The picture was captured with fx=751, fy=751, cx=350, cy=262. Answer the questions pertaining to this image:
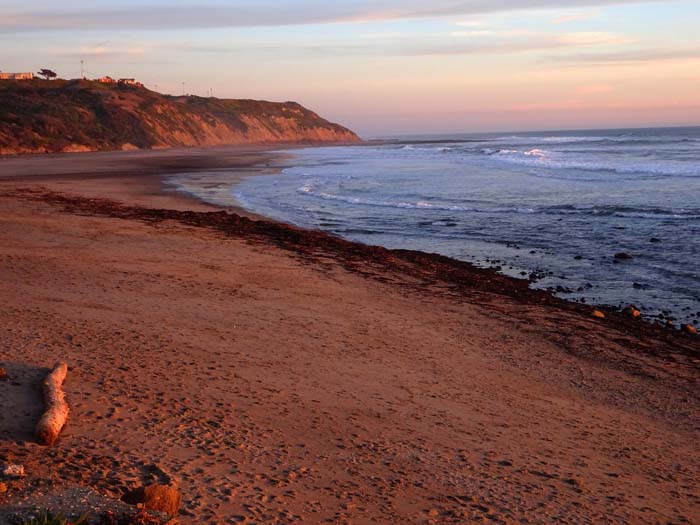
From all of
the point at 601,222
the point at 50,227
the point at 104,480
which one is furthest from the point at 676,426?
the point at 601,222

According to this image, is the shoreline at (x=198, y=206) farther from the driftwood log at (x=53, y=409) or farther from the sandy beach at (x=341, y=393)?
the driftwood log at (x=53, y=409)

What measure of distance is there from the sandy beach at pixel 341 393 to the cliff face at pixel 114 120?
215 feet

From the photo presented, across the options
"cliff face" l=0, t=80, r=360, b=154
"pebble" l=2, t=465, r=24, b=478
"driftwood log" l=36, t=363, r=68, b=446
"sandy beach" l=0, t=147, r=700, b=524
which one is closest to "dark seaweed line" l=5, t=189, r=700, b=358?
"sandy beach" l=0, t=147, r=700, b=524

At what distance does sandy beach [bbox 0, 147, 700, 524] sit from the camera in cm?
515

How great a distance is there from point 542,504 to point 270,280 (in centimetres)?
782

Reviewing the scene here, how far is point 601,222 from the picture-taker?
73.6 feet

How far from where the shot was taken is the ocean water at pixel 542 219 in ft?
47.7

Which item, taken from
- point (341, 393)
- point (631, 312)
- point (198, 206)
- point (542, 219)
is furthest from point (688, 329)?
point (198, 206)

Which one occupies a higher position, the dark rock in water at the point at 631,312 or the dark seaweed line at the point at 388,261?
the dark seaweed line at the point at 388,261

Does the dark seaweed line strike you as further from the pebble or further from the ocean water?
the pebble

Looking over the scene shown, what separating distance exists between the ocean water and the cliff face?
4419cm

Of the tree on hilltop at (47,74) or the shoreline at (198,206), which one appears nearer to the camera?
the shoreline at (198,206)

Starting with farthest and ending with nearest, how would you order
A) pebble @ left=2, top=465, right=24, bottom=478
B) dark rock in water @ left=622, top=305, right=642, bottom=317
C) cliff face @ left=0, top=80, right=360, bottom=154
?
cliff face @ left=0, top=80, right=360, bottom=154
dark rock in water @ left=622, top=305, right=642, bottom=317
pebble @ left=2, top=465, right=24, bottom=478

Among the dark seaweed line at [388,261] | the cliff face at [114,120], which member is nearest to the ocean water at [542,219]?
the dark seaweed line at [388,261]
